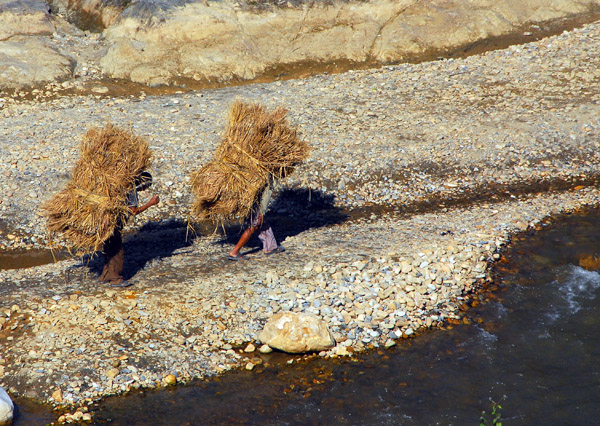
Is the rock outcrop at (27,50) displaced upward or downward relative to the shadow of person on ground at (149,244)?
upward

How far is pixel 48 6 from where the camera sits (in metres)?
18.5

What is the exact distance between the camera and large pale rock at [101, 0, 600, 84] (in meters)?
16.9

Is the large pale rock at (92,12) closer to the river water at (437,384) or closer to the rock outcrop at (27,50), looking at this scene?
the rock outcrop at (27,50)

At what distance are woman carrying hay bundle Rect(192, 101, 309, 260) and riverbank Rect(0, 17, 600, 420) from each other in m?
1.03

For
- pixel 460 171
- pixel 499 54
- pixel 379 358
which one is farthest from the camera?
pixel 499 54

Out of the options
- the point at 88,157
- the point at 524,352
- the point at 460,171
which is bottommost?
the point at 524,352

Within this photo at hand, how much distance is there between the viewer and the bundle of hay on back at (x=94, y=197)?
7656 mm

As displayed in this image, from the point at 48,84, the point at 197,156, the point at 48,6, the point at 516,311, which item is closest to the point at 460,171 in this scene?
the point at 516,311

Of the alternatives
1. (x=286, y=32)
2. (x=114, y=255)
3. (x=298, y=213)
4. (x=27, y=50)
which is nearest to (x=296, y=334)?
(x=114, y=255)

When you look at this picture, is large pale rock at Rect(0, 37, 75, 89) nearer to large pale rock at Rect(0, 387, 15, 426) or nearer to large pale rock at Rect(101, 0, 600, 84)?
large pale rock at Rect(101, 0, 600, 84)

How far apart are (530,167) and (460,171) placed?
1.52 metres

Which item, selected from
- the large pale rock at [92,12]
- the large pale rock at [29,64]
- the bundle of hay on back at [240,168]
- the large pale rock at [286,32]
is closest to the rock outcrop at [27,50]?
the large pale rock at [29,64]

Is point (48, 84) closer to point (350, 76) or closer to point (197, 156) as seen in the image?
point (197, 156)

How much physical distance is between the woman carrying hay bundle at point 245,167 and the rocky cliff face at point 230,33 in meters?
8.71
